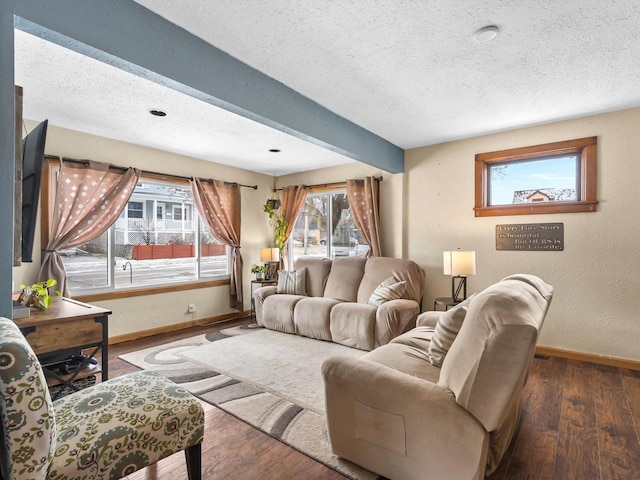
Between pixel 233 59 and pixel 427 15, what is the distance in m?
1.25

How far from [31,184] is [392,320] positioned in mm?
3125

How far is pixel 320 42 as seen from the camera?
6.89 feet

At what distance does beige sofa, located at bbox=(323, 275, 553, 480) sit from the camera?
1315 mm

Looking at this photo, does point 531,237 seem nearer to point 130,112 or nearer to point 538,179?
point 538,179

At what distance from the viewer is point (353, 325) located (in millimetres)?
3738

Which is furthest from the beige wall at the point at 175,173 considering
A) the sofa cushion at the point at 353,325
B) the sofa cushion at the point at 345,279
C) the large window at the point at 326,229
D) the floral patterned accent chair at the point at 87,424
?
the floral patterned accent chair at the point at 87,424

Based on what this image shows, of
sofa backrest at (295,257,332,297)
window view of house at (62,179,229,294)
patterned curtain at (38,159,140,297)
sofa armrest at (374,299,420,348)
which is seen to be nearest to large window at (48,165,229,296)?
window view of house at (62,179,229,294)

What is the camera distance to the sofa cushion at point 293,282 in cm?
468

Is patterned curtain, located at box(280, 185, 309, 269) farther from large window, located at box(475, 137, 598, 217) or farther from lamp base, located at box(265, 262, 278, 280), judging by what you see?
large window, located at box(475, 137, 598, 217)

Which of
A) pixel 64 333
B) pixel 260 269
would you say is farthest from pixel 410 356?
pixel 260 269

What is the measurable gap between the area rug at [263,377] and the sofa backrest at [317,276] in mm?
743

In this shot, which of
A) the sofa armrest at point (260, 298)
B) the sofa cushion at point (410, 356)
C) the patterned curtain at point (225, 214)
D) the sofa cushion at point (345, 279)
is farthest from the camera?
the patterned curtain at point (225, 214)

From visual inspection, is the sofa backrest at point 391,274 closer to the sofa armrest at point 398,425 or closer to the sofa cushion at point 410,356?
the sofa cushion at point 410,356

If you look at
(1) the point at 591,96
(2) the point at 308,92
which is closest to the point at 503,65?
(1) the point at 591,96
